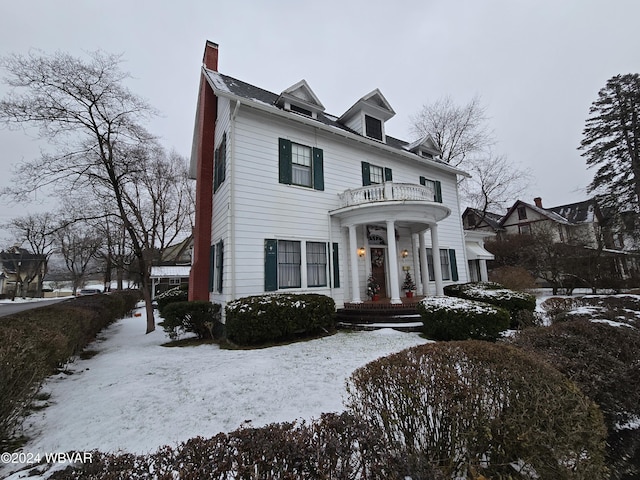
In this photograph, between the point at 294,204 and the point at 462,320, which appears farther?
the point at 294,204

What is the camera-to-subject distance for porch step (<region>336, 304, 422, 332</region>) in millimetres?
8406

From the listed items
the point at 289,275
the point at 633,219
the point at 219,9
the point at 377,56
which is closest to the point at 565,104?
the point at 633,219

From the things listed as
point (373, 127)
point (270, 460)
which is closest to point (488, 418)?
point (270, 460)

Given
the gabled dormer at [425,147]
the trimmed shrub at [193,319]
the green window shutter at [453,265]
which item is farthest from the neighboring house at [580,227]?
the trimmed shrub at [193,319]

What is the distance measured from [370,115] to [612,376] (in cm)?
1239

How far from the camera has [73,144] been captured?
944 centimetres

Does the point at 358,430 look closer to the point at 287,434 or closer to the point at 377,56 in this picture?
the point at 287,434

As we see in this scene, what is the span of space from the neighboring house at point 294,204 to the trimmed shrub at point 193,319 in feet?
2.07

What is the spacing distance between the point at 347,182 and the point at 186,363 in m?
8.35

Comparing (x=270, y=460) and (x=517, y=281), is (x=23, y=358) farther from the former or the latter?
(x=517, y=281)

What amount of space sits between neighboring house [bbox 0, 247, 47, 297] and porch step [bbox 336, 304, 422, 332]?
43604mm

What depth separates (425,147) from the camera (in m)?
15.5

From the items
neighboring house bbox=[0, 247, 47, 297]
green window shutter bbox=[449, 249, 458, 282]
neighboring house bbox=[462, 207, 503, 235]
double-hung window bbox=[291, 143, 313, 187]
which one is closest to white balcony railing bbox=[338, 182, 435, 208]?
double-hung window bbox=[291, 143, 313, 187]

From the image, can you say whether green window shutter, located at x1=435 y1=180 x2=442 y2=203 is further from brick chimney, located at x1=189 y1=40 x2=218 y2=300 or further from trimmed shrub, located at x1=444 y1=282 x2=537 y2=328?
brick chimney, located at x1=189 y1=40 x2=218 y2=300
